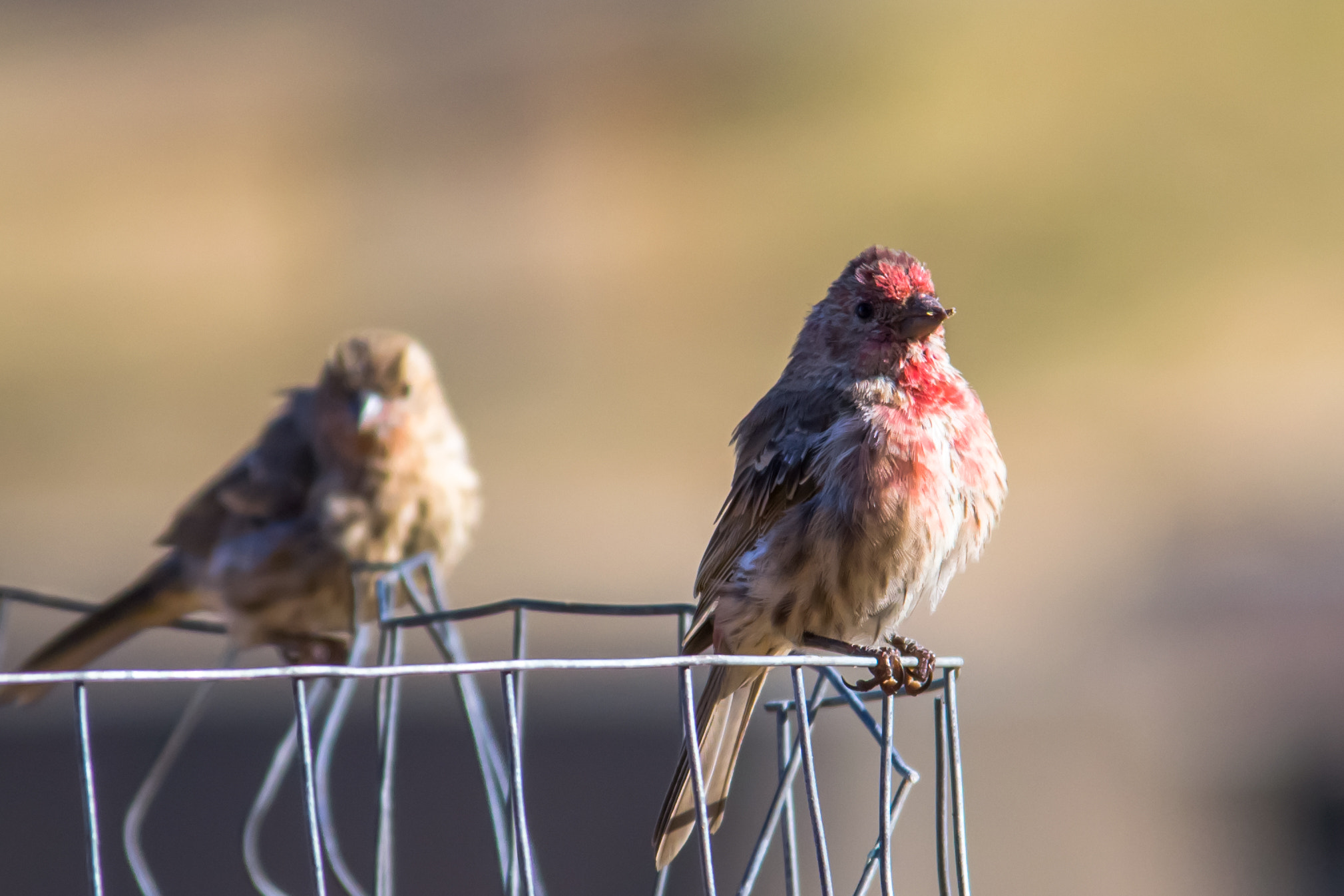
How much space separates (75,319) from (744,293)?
455 centimetres

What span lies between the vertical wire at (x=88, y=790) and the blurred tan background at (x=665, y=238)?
21.8 feet

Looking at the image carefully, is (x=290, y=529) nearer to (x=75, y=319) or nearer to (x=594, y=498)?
(x=594, y=498)

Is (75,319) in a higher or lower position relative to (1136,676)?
higher

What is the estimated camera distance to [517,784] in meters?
1.82

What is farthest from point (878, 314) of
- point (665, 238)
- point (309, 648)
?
Answer: point (665, 238)

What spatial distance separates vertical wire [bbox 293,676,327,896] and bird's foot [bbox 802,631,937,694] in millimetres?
869

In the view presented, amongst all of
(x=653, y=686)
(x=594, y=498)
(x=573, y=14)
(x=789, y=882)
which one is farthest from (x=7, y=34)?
(x=789, y=882)

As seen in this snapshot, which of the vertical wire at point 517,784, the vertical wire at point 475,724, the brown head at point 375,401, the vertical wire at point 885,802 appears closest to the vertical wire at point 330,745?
the vertical wire at point 475,724

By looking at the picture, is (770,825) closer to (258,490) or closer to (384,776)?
(384,776)

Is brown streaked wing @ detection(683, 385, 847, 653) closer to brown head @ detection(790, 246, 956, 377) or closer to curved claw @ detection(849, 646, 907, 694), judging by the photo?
brown head @ detection(790, 246, 956, 377)

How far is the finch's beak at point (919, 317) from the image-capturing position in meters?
2.85

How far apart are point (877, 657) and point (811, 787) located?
347 mm

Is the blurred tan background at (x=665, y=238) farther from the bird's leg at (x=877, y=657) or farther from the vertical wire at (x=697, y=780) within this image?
the vertical wire at (x=697, y=780)

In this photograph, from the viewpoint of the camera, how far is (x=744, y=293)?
10633 mm
